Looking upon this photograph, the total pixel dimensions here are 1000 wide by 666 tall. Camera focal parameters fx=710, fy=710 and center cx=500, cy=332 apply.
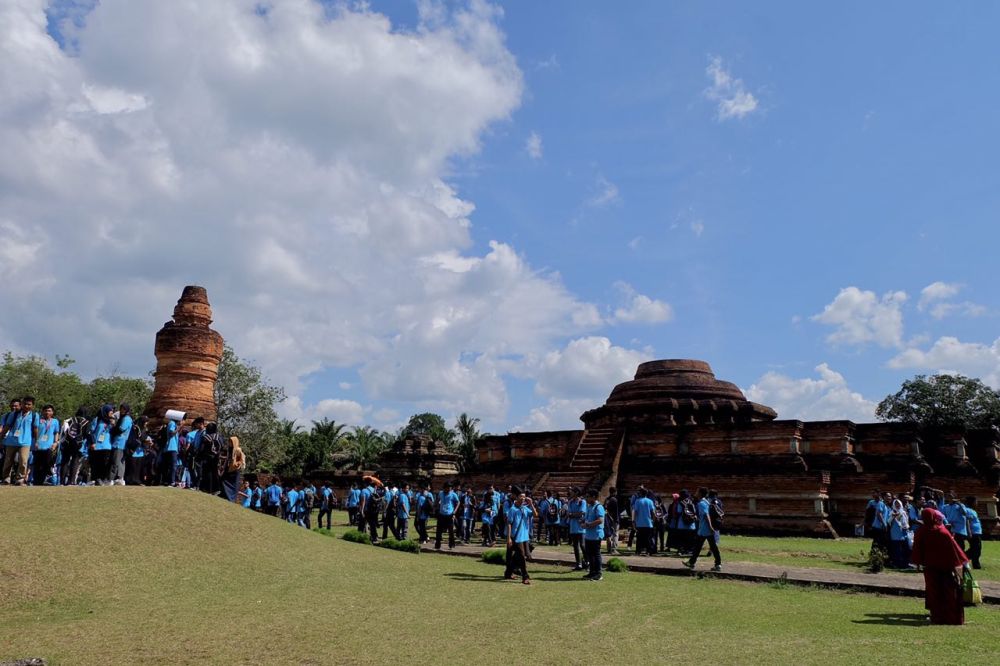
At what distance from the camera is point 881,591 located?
11000mm

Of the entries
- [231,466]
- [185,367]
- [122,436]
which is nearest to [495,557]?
[231,466]

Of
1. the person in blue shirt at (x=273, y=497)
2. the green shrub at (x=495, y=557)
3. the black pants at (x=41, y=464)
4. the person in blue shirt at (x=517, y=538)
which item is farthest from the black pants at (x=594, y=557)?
the person in blue shirt at (x=273, y=497)

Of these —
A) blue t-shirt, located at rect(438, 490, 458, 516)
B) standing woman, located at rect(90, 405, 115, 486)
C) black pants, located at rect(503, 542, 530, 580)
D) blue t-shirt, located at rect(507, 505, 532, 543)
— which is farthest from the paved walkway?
standing woman, located at rect(90, 405, 115, 486)

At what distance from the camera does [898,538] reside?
46.9 feet

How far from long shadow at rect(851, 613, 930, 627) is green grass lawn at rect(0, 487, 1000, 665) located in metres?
0.04

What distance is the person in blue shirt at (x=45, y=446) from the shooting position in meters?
13.3

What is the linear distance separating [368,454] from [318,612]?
47.9 m

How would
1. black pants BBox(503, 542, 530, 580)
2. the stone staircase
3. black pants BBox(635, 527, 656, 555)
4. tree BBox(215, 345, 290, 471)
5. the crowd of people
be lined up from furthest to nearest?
tree BBox(215, 345, 290, 471), the stone staircase, black pants BBox(635, 527, 656, 555), the crowd of people, black pants BBox(503, 542, 530, 580)

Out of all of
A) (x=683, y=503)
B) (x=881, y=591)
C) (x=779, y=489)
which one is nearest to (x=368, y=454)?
(x=779, y=489)

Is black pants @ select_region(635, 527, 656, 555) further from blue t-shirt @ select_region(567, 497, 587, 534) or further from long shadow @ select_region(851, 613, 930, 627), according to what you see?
long shadow @ select_region(851, 613, 930, 627)

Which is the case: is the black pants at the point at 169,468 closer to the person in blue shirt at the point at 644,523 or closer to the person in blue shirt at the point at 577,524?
the person in blue shirt at the point at 577,524

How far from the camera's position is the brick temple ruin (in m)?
21.9

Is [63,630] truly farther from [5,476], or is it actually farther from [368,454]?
[368,454]

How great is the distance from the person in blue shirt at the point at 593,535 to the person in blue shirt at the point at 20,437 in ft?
33.7
